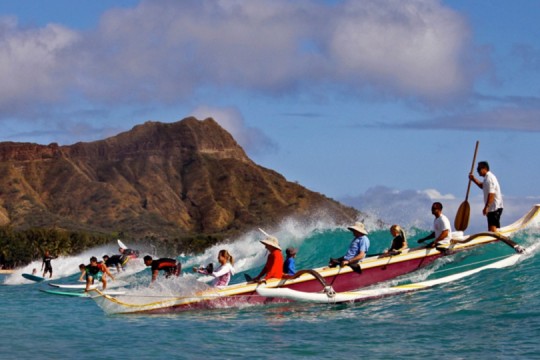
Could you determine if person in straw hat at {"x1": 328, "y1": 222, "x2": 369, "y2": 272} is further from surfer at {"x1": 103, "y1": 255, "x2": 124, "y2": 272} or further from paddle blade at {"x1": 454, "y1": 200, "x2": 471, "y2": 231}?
surfer at {"x1": 103, "y1": 255, "x2": 124, "y2": 272}

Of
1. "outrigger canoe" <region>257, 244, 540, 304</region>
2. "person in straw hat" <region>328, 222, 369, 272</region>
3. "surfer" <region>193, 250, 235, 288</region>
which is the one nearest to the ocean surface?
"outrigger canoe" <region>257, 244, 540, 304</region>

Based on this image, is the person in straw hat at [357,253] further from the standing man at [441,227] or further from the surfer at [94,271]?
the surfer at [94,271]

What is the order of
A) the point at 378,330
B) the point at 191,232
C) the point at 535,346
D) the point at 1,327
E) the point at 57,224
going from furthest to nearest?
the point at 191,232
the point at 57,224
the point at 1,327
the point at 378,330
the point at 535,346

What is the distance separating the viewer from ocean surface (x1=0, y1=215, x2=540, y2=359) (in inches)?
522

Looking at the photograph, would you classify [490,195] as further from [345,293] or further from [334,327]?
[334,327]

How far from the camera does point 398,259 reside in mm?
18938

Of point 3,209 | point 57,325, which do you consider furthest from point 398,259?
point 3,209

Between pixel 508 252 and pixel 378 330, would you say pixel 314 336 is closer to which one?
pixel 378 330

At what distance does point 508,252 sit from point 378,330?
269 inches

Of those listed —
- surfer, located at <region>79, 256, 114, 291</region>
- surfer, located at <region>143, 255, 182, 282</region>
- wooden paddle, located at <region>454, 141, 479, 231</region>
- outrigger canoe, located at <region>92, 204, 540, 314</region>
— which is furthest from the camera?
surfer, located at <region>79, 256, 114, 291</region>

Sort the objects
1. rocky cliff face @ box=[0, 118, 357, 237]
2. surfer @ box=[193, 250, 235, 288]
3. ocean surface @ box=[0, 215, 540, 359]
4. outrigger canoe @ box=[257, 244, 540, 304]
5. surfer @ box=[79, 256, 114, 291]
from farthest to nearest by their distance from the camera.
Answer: rocky cliff face @ box=[0, 118, 357, 237]
surfer @ box=[79, 256, 114, 291]
surfer @ box=[193, 250, 235, 288]
outrigger canoe @ box=[257, 244, 540, 304]
ocean surface @ box=[0, 215, 540, 359]

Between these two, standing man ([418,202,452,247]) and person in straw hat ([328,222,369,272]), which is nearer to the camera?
person in straw hat ([328,222,369,272])

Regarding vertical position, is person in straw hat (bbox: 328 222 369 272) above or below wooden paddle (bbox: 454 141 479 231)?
below

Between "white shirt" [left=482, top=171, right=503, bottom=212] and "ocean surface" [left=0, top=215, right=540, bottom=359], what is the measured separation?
1193 mm
